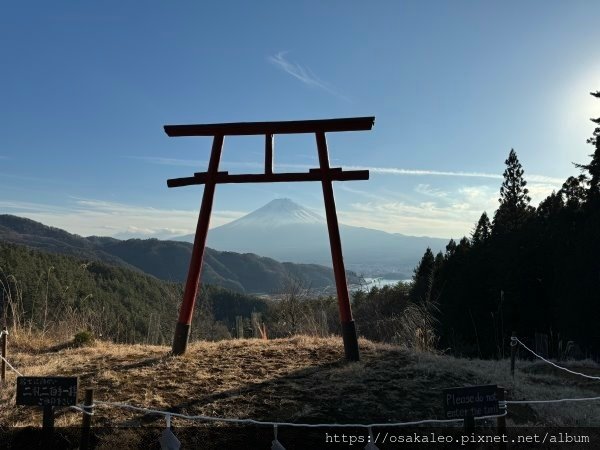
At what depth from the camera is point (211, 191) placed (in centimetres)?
573

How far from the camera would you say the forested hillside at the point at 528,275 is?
1944cm

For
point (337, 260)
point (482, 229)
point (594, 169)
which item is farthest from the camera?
point (482, 229)

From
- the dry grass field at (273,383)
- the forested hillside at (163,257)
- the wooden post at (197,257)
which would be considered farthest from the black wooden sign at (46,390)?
the forested hillside at (163,257)

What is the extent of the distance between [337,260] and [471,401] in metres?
2.80

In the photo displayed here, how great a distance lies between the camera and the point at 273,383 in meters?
4.50

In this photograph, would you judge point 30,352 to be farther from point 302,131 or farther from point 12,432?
point 302,131

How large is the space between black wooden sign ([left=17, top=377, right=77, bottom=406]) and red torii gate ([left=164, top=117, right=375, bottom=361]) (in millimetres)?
2640

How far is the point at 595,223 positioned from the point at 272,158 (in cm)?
1800

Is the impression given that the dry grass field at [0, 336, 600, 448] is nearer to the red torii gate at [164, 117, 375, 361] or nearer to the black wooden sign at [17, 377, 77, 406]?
the red torii gate at [164, 117, 375, 361]

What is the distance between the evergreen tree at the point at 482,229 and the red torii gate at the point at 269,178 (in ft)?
91.5

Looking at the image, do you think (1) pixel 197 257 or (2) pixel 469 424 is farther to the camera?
(1) pixel 197 257

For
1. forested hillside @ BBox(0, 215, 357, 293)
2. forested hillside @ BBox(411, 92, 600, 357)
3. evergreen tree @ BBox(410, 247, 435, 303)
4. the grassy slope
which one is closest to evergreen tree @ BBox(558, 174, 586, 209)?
forested hillside @ BBox(411, 92, 600, 357)

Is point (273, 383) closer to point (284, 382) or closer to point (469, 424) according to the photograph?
point (284, 382)

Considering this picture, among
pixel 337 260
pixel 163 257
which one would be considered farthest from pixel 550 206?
pixel 163 257
